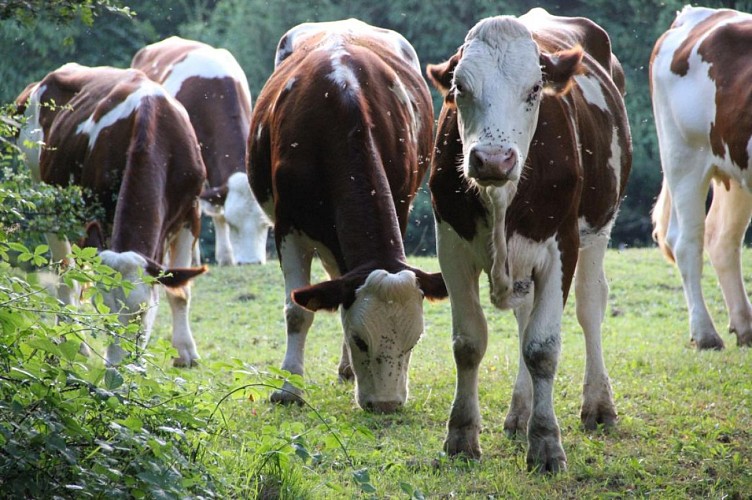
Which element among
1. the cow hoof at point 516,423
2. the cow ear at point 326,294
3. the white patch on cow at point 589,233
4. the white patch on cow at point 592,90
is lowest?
the cow hoof at point 516,423

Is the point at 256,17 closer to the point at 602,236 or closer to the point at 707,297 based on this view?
the point at 707,297

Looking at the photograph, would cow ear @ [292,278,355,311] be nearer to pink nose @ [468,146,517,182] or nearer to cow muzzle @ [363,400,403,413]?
cow muzzle @ [363,400,403,413]

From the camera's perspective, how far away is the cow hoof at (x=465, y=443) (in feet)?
19.1

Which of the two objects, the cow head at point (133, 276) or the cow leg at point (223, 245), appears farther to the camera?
the cow leg at point (223, 245)

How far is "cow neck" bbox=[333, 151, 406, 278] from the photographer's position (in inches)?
270

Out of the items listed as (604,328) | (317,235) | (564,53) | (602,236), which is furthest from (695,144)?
(564,53)

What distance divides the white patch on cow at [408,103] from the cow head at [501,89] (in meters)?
2.44

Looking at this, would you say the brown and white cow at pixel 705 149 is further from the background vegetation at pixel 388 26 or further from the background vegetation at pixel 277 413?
the background vegetation at pixel 388 26

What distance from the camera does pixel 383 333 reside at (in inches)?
263

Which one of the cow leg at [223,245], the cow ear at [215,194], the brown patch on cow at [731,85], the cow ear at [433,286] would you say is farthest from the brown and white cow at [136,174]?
the cow leg at [223,245]

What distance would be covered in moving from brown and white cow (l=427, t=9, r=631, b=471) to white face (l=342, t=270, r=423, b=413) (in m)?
0.84

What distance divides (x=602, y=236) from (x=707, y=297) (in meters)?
5.96

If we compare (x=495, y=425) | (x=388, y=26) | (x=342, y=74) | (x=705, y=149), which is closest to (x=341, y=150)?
(x=342, y=74)

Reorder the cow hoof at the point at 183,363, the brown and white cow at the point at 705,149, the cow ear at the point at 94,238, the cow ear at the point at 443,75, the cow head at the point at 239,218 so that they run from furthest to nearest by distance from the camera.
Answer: the cow head at the point at 239,218
the cow hoof at the point at 183,363
the brown and white cow at the point at 705,149
the cow ear at the point at 94,238
the cow ear at the point at 443,75
